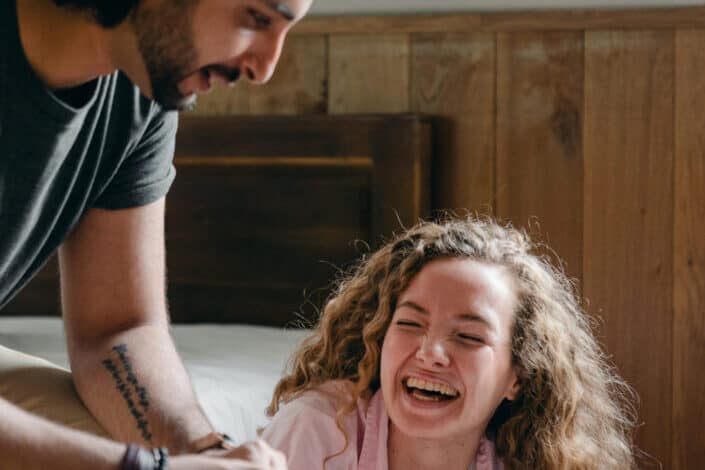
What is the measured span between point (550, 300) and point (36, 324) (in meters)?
1.20

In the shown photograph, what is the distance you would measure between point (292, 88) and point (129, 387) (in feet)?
4.35

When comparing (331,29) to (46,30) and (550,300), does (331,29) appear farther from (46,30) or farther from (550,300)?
(46,30)

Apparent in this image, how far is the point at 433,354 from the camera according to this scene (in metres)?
1.60

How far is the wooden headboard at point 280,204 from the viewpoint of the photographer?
247 centimetres

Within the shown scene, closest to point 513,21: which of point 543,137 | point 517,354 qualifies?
point 543,137

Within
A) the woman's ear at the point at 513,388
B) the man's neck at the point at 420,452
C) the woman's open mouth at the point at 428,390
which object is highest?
the woman's open mouth at the point at 428,390

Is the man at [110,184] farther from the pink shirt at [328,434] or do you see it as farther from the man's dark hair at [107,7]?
the pink shirt at [328,434]

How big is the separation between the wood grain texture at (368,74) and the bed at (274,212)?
83mm

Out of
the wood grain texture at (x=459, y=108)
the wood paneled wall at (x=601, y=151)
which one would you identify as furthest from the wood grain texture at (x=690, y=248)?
the wood grain texture at (x=459, y=108)

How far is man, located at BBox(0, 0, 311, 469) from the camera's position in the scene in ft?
3.80

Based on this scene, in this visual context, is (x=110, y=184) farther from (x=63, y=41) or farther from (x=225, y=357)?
(x=225, y=357)

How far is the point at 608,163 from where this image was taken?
7.91 ft

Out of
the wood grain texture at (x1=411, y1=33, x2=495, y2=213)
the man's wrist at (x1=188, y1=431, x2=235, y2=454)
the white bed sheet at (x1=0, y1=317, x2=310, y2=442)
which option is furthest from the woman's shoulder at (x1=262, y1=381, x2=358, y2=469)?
the wood grain texture at (x1=411, y1=33, x2=495, y2=213)

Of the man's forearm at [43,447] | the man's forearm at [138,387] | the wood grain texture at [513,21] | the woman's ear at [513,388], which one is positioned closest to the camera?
the man's forearm at [43,447]
